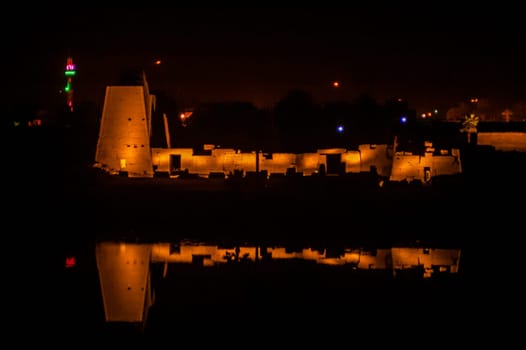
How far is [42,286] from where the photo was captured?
50.0 ft

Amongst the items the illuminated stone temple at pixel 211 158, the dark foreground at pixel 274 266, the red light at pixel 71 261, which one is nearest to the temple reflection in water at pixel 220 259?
the dark foreground at pixel 274 266

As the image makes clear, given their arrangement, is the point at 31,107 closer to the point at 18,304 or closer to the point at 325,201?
the point at 325,201

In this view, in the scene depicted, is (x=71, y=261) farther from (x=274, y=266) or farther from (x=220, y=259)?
(x=274, y=266)

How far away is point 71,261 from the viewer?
1764cm

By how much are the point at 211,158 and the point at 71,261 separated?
12.7m

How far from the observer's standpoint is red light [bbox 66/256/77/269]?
1719 cm

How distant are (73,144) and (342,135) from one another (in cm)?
1580

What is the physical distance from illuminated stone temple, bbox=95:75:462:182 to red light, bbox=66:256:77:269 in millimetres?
9551

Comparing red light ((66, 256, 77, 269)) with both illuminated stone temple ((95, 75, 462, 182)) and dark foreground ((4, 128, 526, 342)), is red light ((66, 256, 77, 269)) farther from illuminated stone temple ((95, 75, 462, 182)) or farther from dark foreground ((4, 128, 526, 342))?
illuminated stone temple ((95, 75, 462, 182))

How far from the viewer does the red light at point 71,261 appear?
1719 centimetres

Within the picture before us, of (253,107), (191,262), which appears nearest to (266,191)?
(191,262)

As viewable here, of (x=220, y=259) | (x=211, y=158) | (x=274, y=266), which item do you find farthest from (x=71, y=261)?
(x=211, y=158)

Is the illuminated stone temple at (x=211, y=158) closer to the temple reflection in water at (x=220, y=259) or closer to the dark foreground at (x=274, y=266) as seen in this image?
the dark foreground at (x=274, y=266)

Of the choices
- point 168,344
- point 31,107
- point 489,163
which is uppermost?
point 31,107
